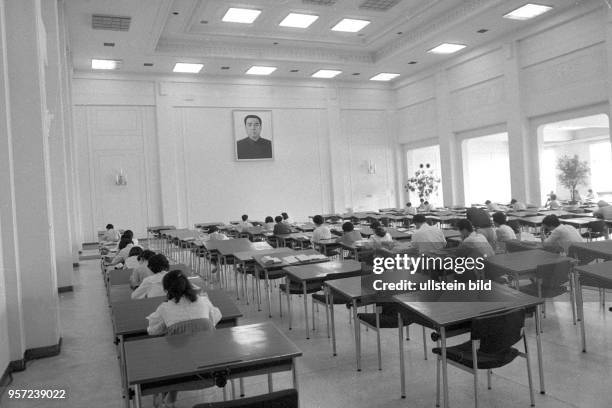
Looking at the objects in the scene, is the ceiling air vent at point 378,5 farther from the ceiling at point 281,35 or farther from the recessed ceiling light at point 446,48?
the recessed ceiling light at point 446,48

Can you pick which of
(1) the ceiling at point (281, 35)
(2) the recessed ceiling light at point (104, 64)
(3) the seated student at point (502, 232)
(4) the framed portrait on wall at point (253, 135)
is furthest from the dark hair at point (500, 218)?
(2) the recessed ceiling light at point (104, 64)

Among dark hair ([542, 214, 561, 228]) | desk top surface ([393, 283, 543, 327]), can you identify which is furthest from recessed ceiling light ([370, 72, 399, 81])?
desk top surface ([393, 283, 543, 327])

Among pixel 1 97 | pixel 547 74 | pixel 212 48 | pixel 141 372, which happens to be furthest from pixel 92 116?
pixel 141 372

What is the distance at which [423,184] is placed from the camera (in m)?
19.8

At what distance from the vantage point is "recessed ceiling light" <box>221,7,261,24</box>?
13.4 m

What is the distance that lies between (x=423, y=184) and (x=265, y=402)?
18629 mm

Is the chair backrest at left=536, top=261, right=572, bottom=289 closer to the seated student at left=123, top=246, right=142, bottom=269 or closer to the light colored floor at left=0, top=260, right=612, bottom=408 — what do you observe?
the light colored floor at left=0, top=260, right=612, bottom=408

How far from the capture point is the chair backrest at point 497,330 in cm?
304

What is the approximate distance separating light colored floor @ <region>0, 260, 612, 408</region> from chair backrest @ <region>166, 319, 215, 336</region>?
887 mm

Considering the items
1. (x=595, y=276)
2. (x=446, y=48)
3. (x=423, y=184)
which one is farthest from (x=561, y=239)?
(x=423, y=184)

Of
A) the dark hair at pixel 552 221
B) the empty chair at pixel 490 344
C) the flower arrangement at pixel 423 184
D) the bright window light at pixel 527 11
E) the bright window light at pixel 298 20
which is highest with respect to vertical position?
the bright window light at pixel 298 20

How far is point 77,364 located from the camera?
4836 millimetres

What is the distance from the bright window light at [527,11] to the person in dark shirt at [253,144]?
970 centimetres

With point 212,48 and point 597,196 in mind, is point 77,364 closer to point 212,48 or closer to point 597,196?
point 212,48
